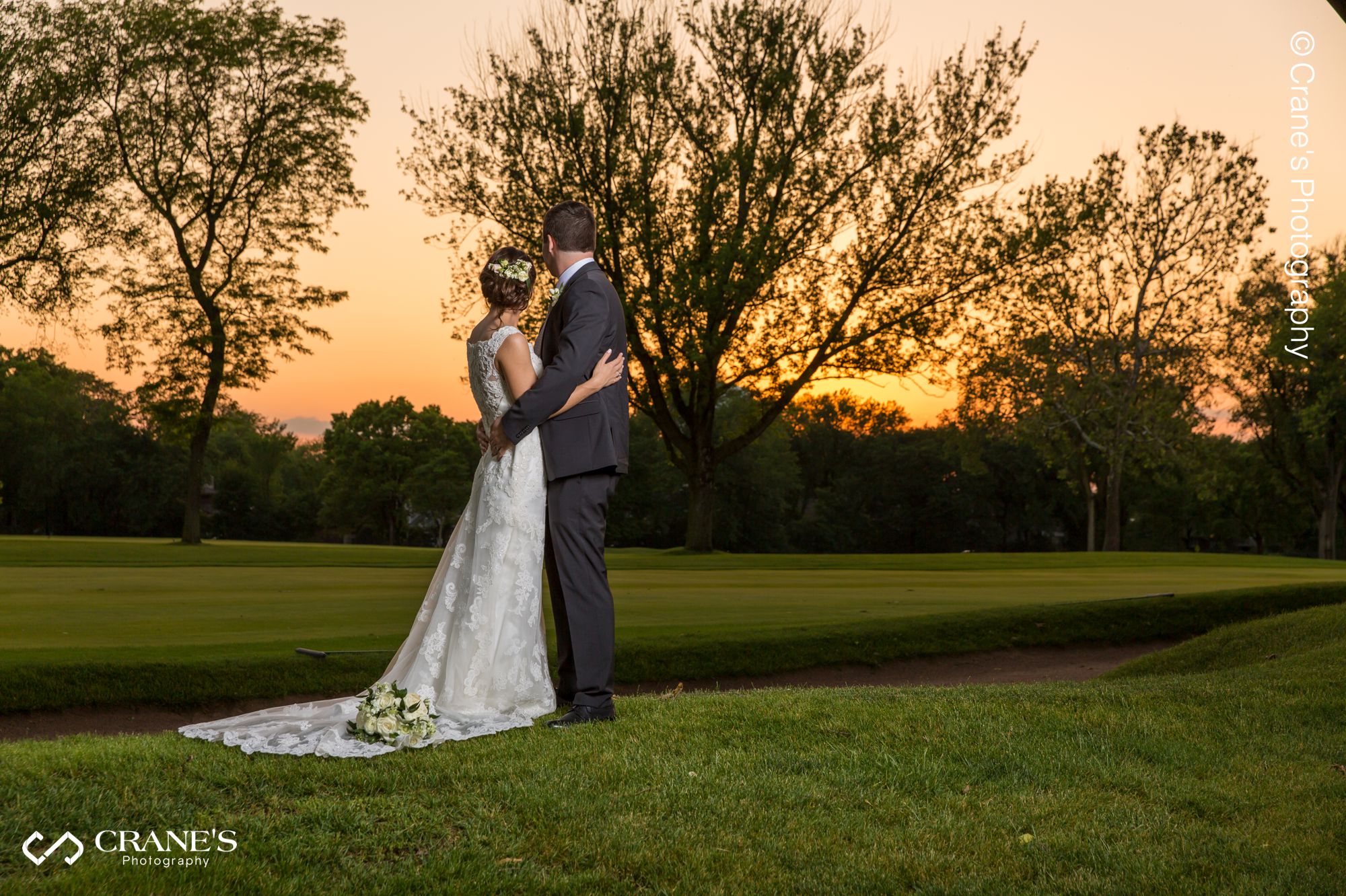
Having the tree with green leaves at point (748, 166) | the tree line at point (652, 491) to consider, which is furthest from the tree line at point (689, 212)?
the tree line at point (652, 491)

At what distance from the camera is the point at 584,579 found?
470 centimetres

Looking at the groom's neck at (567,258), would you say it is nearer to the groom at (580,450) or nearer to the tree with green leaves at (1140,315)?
the groom at (580,450)

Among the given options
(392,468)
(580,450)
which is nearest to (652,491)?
(392,468)

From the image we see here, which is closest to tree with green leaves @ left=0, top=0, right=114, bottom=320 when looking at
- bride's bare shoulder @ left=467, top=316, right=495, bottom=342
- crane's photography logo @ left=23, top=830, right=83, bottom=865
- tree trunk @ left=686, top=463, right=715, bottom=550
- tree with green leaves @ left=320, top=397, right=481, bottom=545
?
tree trunk @ left=686, top=463, right=715, bottom=550

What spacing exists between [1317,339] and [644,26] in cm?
3132

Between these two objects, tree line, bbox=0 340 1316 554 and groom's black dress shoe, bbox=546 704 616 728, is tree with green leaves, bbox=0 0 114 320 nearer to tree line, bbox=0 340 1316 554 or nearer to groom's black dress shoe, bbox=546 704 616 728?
tree line, bbox=0 340 1316 554

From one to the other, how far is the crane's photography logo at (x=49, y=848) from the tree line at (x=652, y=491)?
49045 mm

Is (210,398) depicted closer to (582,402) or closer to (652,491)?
(582,402)

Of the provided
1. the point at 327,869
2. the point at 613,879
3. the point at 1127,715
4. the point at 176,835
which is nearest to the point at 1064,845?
the point at 613,879

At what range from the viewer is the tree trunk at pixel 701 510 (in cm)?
2702

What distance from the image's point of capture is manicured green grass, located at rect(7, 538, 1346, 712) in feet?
22.0

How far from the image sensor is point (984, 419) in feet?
123

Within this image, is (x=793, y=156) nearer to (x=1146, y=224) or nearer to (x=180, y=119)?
(x=1146, y=224)

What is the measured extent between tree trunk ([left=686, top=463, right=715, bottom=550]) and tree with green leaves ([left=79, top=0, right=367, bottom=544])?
486 inches
